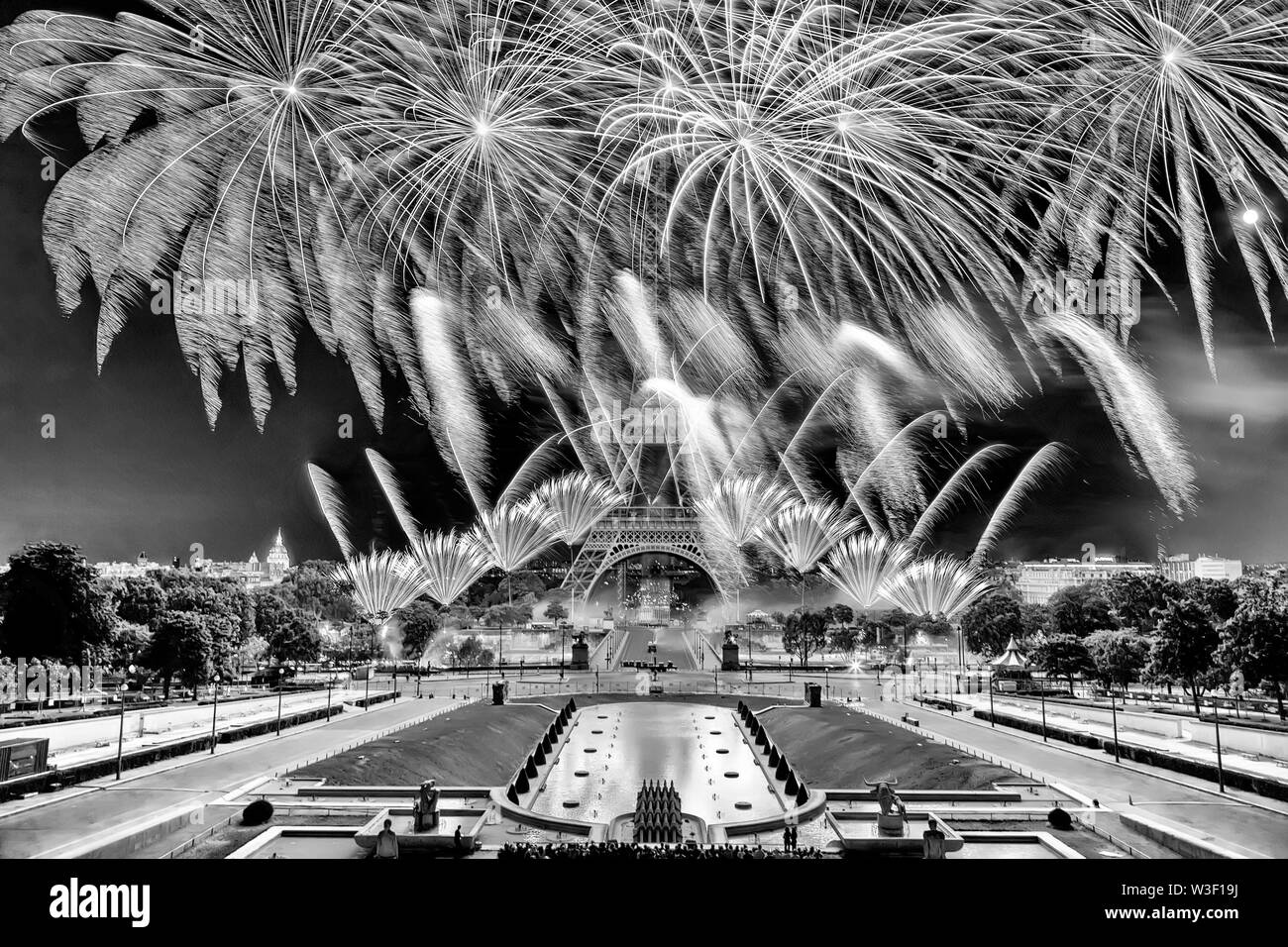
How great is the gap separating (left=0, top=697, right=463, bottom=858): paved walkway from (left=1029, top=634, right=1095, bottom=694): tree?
30.0m

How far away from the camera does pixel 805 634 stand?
57.2 metres

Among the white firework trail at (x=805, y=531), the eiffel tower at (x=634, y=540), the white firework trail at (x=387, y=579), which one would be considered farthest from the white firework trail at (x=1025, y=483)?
the white firework trail at (x=387, y=579)

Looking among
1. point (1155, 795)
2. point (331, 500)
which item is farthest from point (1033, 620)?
point (331, 500)

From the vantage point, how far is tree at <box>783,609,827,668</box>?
190 feet

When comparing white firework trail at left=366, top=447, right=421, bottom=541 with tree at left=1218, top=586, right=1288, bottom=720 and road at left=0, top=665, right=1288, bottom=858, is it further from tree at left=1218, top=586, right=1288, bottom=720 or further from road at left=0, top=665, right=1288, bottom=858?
tree at left=1218, top=586, right=1288, bottom=720

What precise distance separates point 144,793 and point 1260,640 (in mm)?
30974

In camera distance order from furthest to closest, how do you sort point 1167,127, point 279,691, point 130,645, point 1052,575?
point 1052,575
point 279,691
point 130,645
point 1167,127

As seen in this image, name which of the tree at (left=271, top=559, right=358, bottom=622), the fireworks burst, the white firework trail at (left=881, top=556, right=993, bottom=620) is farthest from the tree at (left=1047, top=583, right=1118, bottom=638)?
the tree at (left=271, top=559, right=358, bottom=622)

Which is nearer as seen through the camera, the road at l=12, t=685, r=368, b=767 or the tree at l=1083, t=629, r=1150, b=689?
the road at l=12, t=685, r=368, b=767

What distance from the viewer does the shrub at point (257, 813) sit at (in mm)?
17516

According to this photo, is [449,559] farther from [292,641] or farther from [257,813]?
[257,813]
